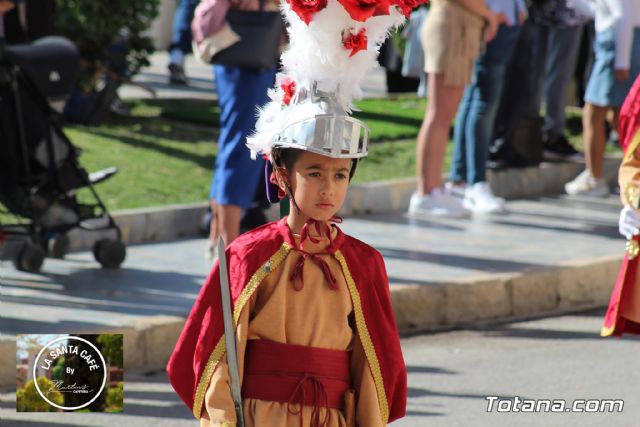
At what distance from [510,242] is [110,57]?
475 cm

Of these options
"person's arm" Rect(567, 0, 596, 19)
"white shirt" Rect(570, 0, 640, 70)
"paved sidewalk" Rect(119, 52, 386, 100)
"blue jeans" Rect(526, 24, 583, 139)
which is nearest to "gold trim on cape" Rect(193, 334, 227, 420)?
"white shirt" Rect(570, 0, 640, 70)

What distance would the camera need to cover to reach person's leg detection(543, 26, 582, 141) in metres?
12.0

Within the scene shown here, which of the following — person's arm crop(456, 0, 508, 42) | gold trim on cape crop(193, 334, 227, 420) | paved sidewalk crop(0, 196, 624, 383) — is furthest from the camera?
person's arm crop(456, 0, 508, 42)

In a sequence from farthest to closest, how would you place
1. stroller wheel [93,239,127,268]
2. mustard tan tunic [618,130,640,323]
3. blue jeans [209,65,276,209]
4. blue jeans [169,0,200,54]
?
blue jeans [169,0,200,54]
stroller wheel [93,239,127,268]
blue jeans [209,65,276,209]
mustard tan tunic [618,130,640,323]

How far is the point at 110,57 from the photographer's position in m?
12.5

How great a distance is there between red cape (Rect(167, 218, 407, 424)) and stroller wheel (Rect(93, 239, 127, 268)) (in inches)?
152

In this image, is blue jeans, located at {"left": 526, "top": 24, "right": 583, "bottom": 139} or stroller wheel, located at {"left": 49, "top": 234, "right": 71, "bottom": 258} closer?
stroller wheel, located at {"left": 49, "top": 234, "right": 71, "bottom": 258}

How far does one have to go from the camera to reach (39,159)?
7789mm

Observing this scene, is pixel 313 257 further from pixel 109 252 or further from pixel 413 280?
pixel 109 252

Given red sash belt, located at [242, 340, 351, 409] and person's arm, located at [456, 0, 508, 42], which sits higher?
person's arm, located at [456, 0, 508, 42]

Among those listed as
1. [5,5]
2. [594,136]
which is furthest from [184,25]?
[5,5]

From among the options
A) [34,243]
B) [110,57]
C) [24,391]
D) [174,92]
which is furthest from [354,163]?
[174,92]

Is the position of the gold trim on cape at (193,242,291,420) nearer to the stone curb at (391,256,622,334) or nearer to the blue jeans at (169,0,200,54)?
the stone curb at (391,256,622,334)

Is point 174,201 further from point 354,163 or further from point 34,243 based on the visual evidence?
point 354,163
